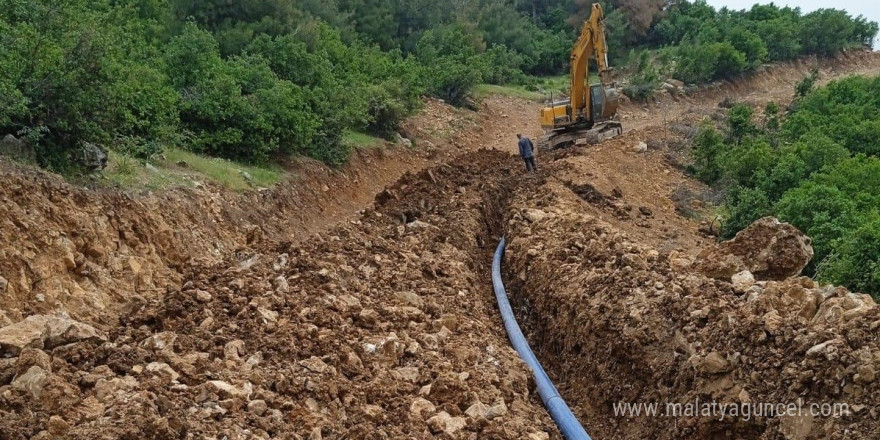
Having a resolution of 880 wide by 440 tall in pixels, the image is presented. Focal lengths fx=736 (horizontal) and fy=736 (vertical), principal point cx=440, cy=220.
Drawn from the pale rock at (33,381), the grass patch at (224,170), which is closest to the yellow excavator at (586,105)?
the grass patch at (224,170)

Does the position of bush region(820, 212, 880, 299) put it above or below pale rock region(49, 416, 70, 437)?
below

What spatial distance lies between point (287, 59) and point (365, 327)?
11997mm

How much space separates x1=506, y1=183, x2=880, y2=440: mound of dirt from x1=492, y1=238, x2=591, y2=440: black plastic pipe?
39 centimetres

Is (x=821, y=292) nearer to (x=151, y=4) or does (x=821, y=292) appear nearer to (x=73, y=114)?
(x=73, y=114)

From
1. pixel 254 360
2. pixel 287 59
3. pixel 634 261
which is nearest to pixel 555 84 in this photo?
pixel 287 59

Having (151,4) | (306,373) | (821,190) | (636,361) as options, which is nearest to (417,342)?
(306,373)

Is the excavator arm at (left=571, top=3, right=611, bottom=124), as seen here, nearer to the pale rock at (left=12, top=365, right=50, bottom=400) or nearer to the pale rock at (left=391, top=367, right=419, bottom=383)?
the pale rock at (left=391, top=367, right=419, bottom=383)

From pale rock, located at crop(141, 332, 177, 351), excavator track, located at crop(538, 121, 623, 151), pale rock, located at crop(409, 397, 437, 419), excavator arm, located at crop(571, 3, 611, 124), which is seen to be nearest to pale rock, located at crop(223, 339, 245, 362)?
pale rock, located at crop(141, 332, 177, 351)

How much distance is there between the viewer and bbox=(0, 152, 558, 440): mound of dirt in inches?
192

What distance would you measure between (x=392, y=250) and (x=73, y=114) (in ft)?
13.7

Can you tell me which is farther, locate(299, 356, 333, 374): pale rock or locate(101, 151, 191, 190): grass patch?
locate(101, 151, 191, 190): grass patch

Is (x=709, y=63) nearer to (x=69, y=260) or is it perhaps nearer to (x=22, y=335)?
(x=69, y=260)

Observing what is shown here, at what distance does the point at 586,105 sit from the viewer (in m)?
19.6

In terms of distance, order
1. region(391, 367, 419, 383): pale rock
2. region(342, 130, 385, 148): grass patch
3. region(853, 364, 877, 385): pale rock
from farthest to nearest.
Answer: region(342, 130, 385, 148): grass patch → region(391, 367, 419, 383): pale rock → region(853, 364, 877, 385): pale rock
